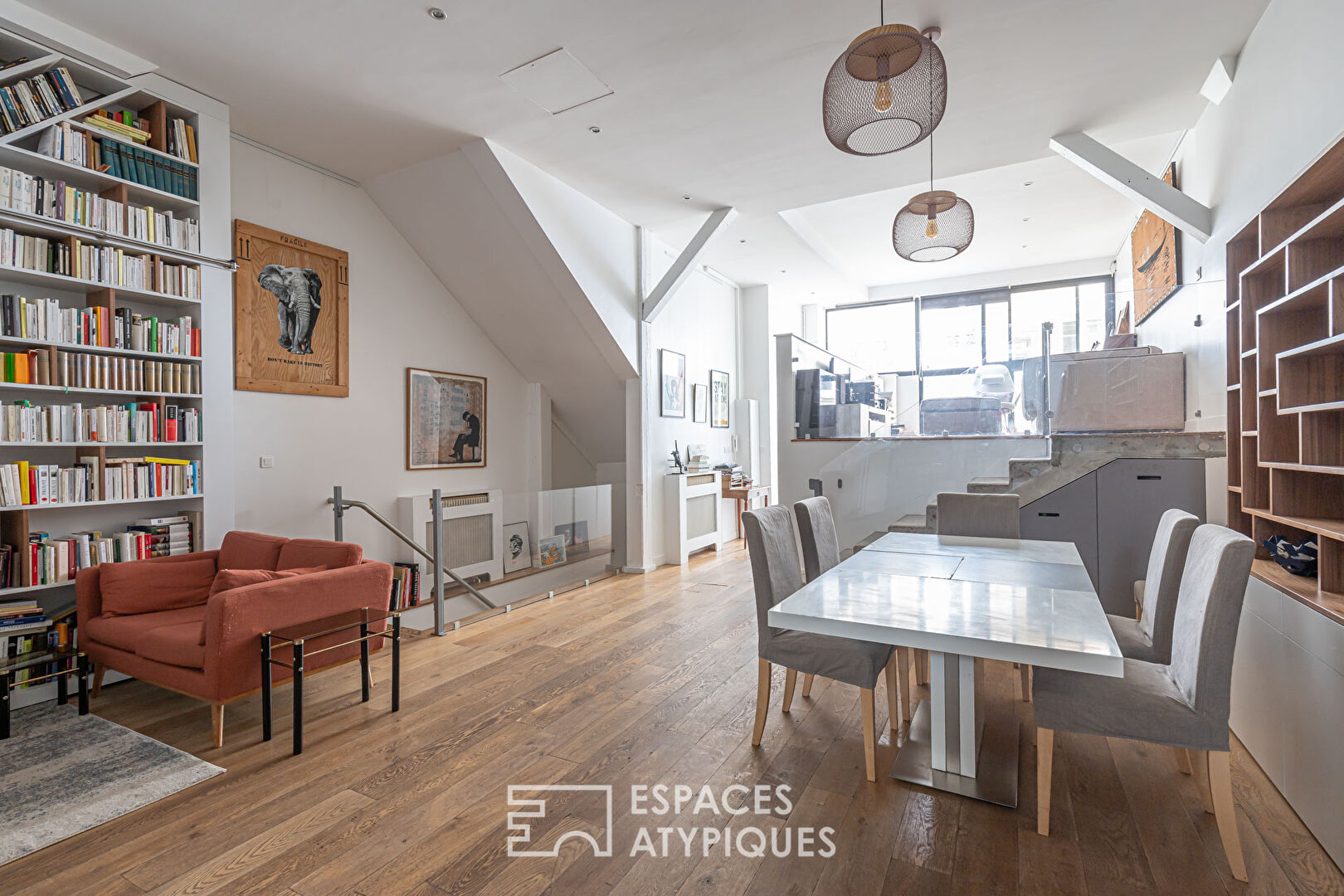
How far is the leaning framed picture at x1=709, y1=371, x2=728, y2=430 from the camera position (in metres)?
7.96

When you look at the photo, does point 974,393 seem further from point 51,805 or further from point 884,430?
point 51,805

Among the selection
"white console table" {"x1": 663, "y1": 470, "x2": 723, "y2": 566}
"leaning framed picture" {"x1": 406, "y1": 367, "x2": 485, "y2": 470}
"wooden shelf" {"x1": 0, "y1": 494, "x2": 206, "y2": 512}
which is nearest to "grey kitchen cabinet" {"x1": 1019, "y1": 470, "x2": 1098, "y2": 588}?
"white console table" {"x1": 663, "y1": 470, "x2": 723, "y2": 566}

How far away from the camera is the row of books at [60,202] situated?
3068 mm

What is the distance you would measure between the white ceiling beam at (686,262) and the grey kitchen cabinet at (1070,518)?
343cm

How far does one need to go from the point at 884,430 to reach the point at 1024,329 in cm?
126

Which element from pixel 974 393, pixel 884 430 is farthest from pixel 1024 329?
pixel 884 430

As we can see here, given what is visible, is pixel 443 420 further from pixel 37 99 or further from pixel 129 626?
pixel 37 99

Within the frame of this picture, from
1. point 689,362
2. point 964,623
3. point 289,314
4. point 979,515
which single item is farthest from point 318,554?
point 689,362

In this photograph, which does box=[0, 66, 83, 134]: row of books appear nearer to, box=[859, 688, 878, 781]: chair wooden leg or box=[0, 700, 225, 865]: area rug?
box=[0, 700, 225, 865]: area rug

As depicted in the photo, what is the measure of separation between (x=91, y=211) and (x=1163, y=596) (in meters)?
5.28

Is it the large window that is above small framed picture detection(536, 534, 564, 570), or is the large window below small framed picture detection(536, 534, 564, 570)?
above

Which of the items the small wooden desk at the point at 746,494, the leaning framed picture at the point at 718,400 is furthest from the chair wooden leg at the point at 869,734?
the leaning framed picture at the point at 718,400

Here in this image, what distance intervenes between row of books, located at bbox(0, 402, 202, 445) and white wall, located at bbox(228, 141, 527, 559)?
0.54 m

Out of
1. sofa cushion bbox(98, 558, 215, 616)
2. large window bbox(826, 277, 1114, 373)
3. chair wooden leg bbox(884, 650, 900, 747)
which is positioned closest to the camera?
chair wooden leg bbox(884, 650, 900, 747)
